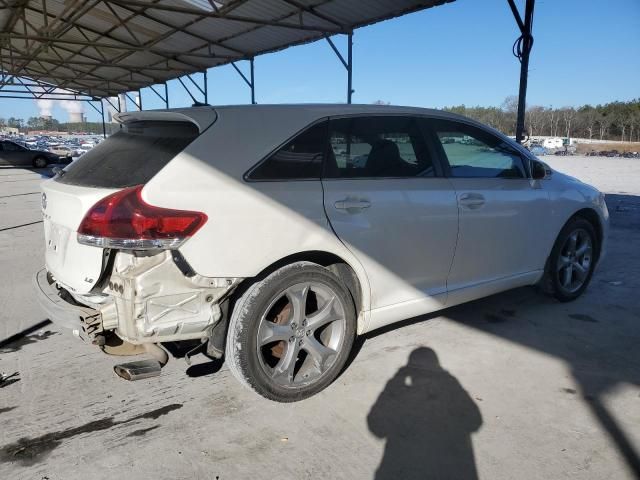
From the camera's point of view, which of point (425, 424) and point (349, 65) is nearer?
point (425, 424)

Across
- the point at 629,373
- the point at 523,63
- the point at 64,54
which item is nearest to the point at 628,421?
the point at 629,373

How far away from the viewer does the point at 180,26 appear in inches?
484

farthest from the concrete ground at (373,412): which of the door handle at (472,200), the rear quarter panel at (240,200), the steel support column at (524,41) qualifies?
the steel support column at (524,41)

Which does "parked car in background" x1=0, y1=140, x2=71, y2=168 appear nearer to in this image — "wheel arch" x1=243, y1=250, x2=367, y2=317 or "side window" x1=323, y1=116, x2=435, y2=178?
"side window" x1=323, y1=116, x2=435, y2=178

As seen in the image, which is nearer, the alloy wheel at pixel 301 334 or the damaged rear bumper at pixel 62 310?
the damaged rear bumper at pixel 62 310

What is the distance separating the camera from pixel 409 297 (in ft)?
10.4

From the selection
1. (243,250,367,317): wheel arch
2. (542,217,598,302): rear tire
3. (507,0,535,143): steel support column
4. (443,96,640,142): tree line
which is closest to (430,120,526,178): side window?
(542,217,598,302): rear tire

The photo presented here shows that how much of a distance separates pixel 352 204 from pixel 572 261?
266 centimetres

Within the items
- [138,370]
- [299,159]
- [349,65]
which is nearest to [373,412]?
[138,370]

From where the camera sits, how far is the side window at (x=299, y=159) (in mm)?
2590

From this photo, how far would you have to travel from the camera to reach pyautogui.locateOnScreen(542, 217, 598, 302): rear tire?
13.8ft

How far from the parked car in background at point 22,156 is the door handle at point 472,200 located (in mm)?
25777

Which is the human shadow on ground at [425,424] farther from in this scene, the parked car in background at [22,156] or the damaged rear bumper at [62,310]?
the parked car in background at [22,156]

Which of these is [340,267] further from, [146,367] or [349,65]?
[349,65]
